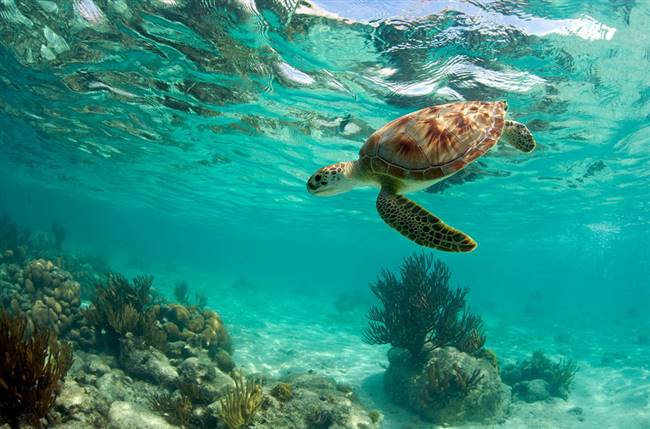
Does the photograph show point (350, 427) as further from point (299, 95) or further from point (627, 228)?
point (627, 228)

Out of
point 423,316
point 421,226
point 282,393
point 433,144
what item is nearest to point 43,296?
point 282,393

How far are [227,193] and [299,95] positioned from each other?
61.7 feet

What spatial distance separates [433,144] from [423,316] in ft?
19.2

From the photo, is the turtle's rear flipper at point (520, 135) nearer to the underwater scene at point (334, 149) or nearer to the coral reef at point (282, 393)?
the underwater scene at point (334, 149)

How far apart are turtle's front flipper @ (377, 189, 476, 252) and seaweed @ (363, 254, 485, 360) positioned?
17.6ft

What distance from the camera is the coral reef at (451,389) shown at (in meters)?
7.82

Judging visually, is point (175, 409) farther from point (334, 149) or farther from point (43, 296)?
point (334, 149)

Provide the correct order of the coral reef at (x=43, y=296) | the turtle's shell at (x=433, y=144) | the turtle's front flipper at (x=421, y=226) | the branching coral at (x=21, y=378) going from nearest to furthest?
the branching coral at (x=21, y=378)
the turtle's front flipper at (x=421, y=226)
the turtle's shell at (x=433, y=144)
the coral reef at (x=43, y=296)

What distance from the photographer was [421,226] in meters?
4.19

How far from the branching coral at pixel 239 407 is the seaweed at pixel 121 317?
3.51m

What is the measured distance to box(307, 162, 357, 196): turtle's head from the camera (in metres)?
4.93

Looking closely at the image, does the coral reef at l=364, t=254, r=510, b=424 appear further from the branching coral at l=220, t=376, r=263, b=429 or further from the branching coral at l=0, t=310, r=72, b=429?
the branching coral at l=0, t=310, r=72, b=429

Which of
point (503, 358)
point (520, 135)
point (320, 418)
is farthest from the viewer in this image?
point (503, 358)

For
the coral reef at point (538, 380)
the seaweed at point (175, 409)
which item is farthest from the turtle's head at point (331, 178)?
the coral reef at point (538, 380)
